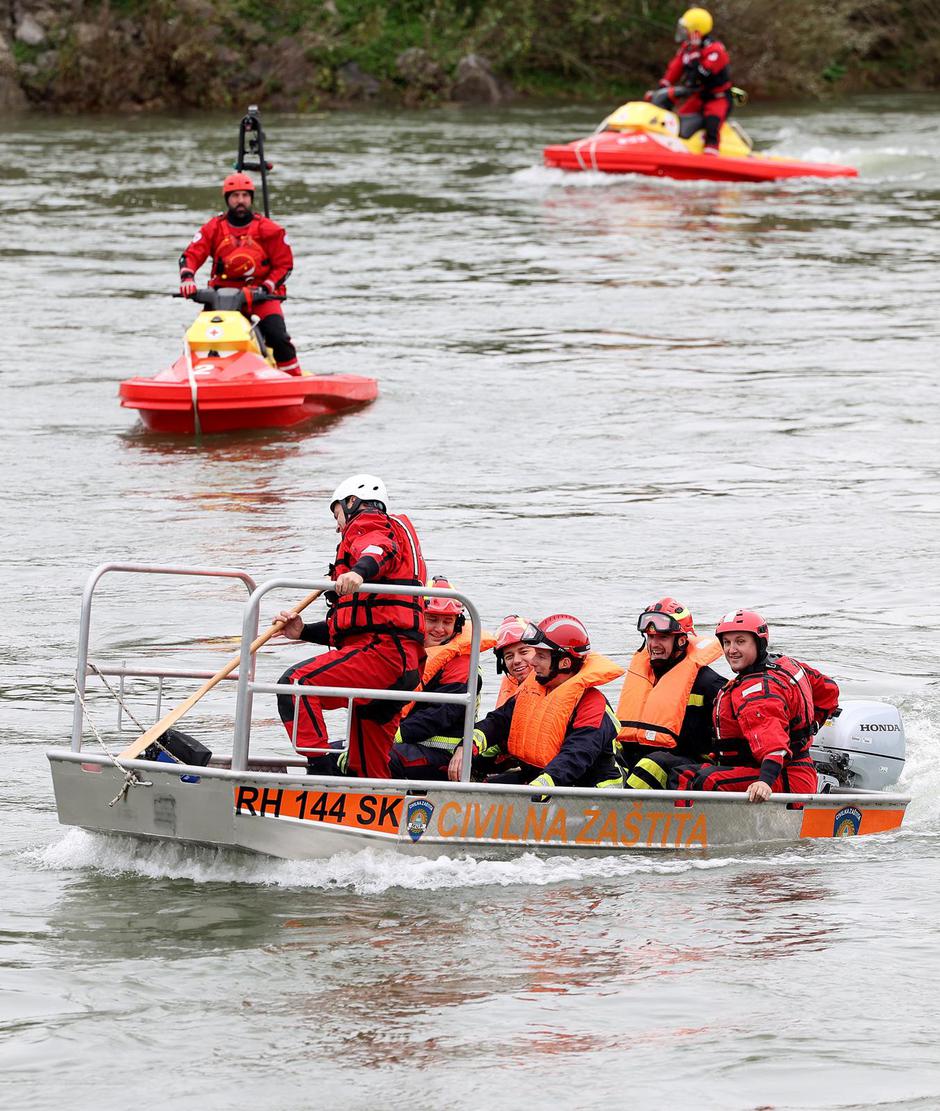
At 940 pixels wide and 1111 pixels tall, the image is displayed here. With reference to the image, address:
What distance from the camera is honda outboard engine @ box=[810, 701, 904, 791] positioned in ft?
31.7

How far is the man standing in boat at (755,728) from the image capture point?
8.87 meters

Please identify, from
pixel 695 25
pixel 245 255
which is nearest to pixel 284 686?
pixel 245 255

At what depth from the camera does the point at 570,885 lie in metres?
8.66

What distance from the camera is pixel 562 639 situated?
8898 millimetres

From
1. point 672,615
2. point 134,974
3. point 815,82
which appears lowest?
point 134,974

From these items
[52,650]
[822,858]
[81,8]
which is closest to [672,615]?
[822,858]

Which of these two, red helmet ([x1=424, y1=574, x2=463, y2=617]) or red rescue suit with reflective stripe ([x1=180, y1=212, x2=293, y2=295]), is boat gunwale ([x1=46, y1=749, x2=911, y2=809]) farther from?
red rescue suit with reflective stripe ([x1=180, y1=212, x2=293, y2=295])

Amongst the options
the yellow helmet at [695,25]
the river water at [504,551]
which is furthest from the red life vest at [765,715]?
the yellow helmet at [695,25]

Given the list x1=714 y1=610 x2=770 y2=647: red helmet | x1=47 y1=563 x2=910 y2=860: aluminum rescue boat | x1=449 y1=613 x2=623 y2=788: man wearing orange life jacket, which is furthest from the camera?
x1=714 y1=610 x2=770 y2=647: red helmet

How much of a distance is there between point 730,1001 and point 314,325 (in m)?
15.7

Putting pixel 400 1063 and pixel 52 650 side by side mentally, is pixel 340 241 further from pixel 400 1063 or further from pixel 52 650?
pixel 400 1063

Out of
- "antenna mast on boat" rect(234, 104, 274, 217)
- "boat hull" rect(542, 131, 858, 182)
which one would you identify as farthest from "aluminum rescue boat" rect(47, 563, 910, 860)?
"boat hull" rect(542, 131, 858, 182)

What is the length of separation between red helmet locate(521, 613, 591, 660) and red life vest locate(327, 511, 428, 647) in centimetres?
Answer: 50

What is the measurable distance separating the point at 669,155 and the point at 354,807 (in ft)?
80.7
